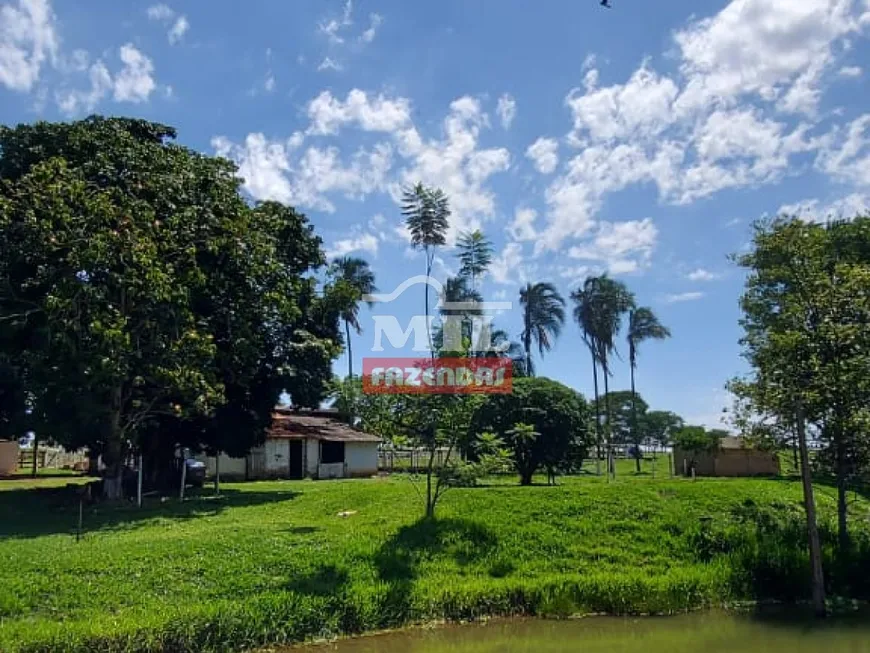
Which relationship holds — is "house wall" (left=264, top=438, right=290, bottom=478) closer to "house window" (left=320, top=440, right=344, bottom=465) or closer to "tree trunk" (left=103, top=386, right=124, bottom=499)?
"house window" (left=320, top=440, right=344, bottom=465)

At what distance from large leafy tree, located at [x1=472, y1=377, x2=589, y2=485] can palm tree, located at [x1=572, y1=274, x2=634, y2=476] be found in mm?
17249

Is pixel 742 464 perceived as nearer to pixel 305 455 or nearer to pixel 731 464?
pixel 731 464

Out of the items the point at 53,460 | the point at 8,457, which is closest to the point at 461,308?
the point at 8,457

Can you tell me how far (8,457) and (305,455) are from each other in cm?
1419

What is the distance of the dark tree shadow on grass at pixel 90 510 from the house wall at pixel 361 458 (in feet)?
42.9

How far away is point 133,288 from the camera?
19.1 m

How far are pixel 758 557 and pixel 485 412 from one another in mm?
12185

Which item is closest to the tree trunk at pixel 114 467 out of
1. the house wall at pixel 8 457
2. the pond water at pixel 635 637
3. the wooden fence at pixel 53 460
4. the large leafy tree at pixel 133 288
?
the large leafy tree at pixel 133 288

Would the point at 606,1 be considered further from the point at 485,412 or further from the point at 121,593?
the point at 485,412

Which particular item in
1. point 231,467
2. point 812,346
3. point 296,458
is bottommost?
point 231,467

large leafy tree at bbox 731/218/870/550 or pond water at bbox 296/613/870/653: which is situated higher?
large leafy tree at bbox 731/218/870/550

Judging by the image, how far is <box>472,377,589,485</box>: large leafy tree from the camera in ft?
84.9

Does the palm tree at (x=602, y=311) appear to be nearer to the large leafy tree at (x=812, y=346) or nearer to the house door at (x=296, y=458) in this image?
the house door at (x=296, y=458)

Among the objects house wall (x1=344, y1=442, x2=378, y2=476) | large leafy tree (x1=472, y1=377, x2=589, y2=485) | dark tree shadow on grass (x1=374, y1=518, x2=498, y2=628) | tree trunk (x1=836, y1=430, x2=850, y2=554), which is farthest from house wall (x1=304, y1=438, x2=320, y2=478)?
tree trunk (x1=836, y1=430, x2=850, y2=554)
